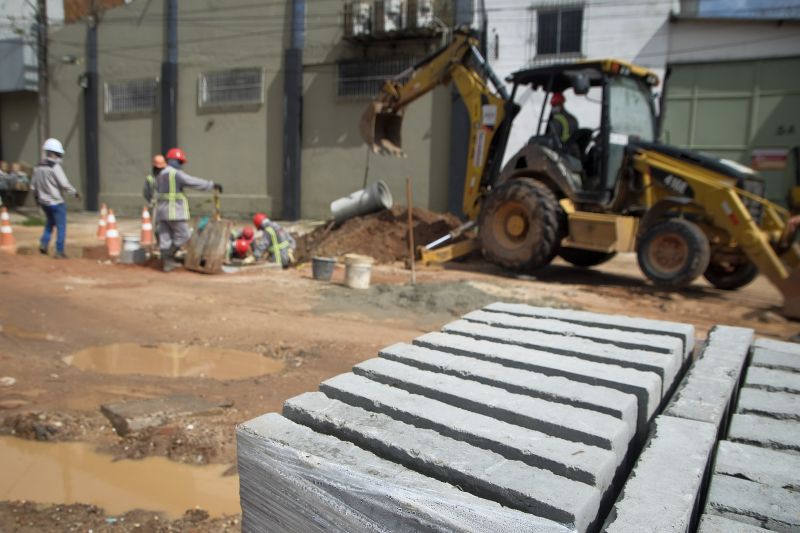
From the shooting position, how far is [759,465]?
1.40m

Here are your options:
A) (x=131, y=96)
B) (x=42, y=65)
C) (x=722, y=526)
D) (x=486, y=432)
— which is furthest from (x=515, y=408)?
(x=42, y=65)

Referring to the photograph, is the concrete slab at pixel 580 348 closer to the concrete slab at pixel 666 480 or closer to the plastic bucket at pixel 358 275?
the concrete slab at pixel 666 480

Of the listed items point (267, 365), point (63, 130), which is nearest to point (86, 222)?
point (63, 130)

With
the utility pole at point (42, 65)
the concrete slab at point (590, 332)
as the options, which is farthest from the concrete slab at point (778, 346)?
the utility pole at point (42, 65)

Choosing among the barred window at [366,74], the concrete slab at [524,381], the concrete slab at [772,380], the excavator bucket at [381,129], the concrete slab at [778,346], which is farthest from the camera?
the barred window at [366,74]

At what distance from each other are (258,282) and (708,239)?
6.04m

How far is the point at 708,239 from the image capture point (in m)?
8.29

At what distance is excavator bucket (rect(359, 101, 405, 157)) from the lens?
1143cm

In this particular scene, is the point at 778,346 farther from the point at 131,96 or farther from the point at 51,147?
the point at 131,96

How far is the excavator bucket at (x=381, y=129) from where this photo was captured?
11.4 meters

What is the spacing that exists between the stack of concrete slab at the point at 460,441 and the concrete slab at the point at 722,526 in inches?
7.6

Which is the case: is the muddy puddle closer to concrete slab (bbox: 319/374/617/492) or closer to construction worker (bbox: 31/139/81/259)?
concrete slab (bbox: 319/374/617/492)

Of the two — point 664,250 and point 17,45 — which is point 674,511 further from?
point 17,45

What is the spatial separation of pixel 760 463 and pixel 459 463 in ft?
2.28
